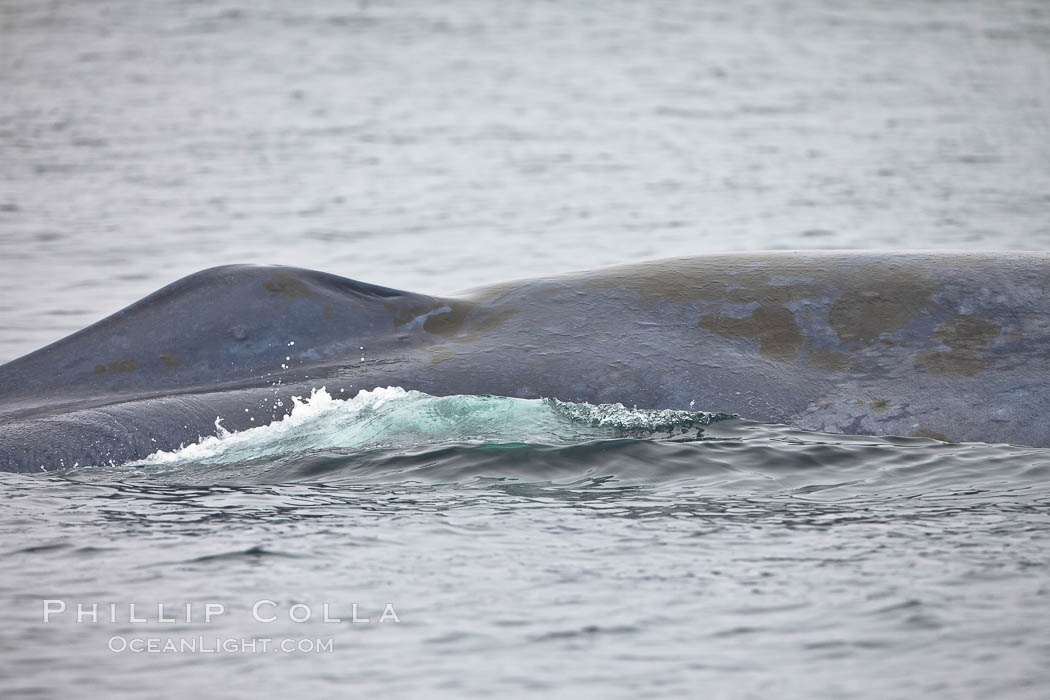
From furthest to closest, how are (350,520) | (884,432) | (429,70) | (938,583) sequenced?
1. (429,70)
2. (884,432)
3. (350,520)
4. (938,583)

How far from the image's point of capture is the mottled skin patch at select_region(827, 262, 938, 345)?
7.81 meters

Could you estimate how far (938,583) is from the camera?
5.86 metres

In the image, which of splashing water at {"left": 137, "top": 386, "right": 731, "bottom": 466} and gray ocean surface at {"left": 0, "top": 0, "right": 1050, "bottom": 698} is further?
splashing water at {"left": 137, "top": 386, "right": 731, "bottom": 466}

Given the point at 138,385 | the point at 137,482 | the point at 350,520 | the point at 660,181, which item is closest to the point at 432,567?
the point at 350,520

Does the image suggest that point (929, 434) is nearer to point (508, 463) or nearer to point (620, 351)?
point (620, 351)

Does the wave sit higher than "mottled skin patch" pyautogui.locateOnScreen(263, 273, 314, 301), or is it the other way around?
"mottled skin patch" pyautogui.locateOnScreen(263, 273, 314, 301)

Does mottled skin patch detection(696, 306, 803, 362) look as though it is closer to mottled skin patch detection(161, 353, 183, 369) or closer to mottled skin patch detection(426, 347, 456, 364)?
mottled skin patch detection(426, 347, 456, 364)

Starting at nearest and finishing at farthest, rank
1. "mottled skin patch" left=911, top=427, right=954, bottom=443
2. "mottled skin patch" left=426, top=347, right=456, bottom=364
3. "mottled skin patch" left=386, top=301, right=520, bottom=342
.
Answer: "mottled skin patch" left=911, top=427, right=954, bottom=443
"mottled skin patch" left=426, top=347, right=456, bottom=364
"mottled skin patch" left=386, top=301, right=520, bottom=342

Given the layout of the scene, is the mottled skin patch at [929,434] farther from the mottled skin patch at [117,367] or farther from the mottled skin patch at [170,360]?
the mottled skin patch at [117,367]

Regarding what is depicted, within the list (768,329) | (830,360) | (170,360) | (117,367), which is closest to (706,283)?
(768,329)

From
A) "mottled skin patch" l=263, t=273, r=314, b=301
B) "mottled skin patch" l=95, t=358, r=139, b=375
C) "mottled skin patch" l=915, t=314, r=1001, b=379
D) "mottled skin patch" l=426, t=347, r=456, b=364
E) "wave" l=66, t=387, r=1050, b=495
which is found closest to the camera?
"wave" l=66, t=387, r=1050, b=495

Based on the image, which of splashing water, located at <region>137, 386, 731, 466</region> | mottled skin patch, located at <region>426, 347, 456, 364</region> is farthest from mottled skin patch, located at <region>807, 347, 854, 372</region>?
mottled skin patch, located at <region>426, 347, 456, 364</region>

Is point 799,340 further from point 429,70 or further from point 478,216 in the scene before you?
point 429,70

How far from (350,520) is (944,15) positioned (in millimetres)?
46430
